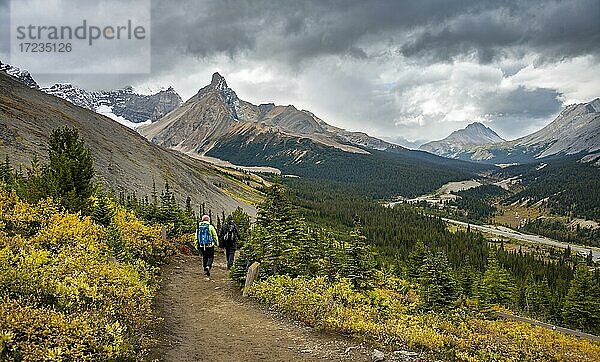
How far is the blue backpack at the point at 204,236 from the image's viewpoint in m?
21.4

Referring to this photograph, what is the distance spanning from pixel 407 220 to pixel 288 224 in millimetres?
169227

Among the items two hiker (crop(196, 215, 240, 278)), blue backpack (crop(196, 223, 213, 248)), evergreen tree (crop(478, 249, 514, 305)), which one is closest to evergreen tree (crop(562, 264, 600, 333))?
evergreen tree (crop(478, 249, 514, 305))

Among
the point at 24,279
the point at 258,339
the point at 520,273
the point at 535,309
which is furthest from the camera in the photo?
the point at 520,273

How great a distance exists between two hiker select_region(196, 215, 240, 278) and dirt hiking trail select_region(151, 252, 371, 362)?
333 centimetres

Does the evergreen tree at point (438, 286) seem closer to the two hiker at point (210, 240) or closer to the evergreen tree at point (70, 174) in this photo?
the two hiker at point (210, 240)

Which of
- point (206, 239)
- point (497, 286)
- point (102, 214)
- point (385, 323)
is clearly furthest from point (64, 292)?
point (497, 286)

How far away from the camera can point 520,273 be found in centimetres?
10625

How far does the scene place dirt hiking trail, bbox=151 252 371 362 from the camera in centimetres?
1159

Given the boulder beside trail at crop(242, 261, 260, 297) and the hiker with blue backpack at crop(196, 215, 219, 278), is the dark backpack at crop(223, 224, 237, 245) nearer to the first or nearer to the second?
the hiker with blue backpack at crop(196, 215, 219, 278)

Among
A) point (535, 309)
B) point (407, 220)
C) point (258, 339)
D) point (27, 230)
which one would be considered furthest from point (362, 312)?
point (407, 220)

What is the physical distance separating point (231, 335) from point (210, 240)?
9.04 metres

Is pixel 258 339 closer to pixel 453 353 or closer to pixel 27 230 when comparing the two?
pixel 453 353

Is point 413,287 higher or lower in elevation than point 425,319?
lower

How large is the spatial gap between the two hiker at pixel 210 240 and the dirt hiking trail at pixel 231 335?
3.33 metres
